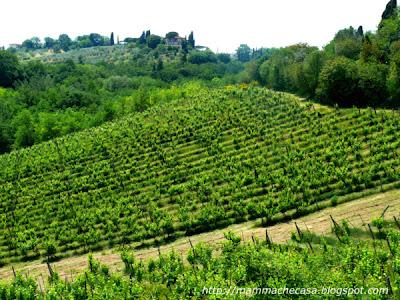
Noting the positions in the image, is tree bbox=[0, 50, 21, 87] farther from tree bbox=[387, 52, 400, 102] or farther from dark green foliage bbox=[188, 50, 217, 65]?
tree bbox=[387, 52, 400, 102]

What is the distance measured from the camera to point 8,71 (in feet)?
412

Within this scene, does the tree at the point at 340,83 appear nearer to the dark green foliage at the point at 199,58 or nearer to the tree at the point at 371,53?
the tree at the point at 371,53

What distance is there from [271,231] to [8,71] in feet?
385

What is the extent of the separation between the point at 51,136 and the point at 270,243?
196 feet

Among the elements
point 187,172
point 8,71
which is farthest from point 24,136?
point 8,71

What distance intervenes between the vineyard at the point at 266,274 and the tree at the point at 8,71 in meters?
111

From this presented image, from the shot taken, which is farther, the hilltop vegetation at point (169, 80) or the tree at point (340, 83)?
the hilltop vegetation at point (169, 80)

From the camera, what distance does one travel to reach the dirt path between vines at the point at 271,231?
28.7 metres

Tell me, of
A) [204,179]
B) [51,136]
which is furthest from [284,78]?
[204,179]

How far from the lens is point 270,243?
26.4 meters

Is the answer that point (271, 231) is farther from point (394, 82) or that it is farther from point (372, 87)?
point (372, 87)

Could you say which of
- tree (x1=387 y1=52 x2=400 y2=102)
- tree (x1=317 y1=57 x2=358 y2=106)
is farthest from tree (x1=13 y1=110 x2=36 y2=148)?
tree (x1=387 y1=52 x2=400 y2=102)

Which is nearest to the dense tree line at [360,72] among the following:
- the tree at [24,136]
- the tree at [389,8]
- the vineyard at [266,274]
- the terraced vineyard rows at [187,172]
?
the tree at [389,8]

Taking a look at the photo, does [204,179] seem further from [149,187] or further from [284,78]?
[284,78]
